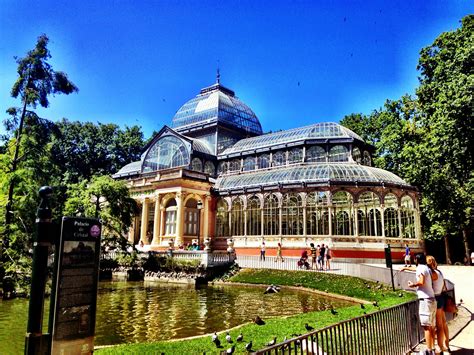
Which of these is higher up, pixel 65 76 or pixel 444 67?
pixel 444 67

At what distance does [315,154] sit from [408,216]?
32.4ft

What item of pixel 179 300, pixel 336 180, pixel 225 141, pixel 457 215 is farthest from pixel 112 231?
pixel 457 215

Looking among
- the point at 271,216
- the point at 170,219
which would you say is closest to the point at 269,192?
the point at 271,216

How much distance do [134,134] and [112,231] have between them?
3535 centimetres

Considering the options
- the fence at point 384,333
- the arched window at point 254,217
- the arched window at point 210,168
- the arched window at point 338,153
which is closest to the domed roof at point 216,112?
the arched window at point 210,168

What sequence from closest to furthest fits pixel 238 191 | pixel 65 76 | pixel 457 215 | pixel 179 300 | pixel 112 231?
pixel 179 300
pixel 65 76
pixel 112 231
pixel 457 215
pixel 238 191

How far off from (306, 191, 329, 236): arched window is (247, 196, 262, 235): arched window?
176 inches

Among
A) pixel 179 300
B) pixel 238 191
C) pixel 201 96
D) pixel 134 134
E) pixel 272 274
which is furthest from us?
pixel 134 134

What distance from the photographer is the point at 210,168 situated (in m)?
41.0

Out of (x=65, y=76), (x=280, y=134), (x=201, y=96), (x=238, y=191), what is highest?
(x=201, y=96)

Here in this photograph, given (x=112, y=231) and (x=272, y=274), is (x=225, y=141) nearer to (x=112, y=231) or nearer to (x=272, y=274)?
(x=112, y=231)

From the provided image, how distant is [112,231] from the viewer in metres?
26.8

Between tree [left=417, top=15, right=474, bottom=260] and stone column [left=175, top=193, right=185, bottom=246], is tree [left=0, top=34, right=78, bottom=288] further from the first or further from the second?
tree [left=417, top=15, right=474, bottom=260]

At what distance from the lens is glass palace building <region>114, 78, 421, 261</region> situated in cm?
2989
